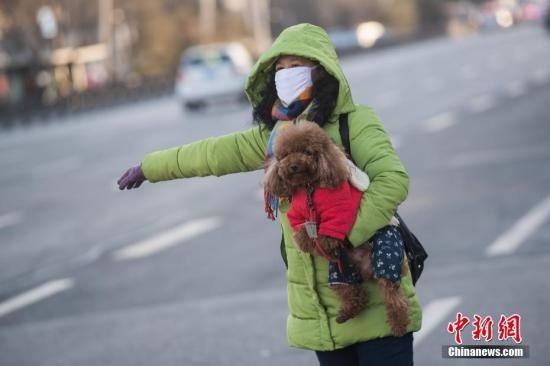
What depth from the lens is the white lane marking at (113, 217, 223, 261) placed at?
10711 mm

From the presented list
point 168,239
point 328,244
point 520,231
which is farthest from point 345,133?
point 168,239

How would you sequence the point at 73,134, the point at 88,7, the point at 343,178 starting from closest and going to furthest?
the point at 343,178
the point at 73,134
the point at 88,7

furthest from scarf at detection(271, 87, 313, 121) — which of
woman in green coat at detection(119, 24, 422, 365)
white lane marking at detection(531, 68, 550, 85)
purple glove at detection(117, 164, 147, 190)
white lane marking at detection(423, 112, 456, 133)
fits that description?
white lane marking at detection(531, 68, 550, 85)

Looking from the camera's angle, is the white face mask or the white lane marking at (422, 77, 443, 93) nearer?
the white face mask

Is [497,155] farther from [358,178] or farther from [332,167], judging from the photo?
[332,167]

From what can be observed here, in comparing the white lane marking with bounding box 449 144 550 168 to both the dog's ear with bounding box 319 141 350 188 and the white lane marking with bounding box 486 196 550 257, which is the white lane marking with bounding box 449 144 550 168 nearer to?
the white lane marking with bounding box 486 196 550 257

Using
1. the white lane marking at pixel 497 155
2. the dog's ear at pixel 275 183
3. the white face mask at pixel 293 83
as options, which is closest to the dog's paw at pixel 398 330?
the dog's ear at pixel 275 183

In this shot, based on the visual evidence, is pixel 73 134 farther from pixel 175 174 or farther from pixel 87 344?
pixel 175 174

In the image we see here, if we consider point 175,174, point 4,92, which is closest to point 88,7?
point 4,92

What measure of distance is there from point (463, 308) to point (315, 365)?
56.0 inches

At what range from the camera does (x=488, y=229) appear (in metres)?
9.89

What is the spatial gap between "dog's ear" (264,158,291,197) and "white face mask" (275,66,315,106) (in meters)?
0.30

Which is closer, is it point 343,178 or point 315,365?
point 343,178

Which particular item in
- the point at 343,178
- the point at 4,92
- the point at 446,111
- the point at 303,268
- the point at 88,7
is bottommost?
the point at 4,92
